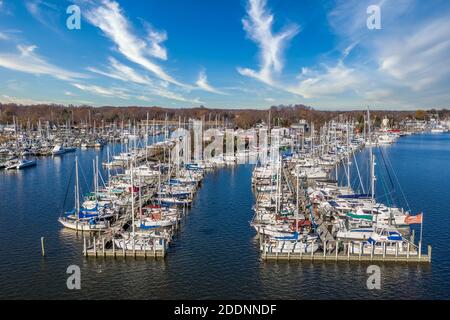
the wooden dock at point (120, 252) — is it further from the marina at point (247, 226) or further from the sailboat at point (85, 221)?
the sailboat at point (85, 221)

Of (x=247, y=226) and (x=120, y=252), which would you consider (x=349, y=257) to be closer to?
(x=247, y=226)

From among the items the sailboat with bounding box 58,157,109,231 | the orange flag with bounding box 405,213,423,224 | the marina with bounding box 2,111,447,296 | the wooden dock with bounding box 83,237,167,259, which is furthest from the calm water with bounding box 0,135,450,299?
the orange flag with bounding box 405,213,423,224

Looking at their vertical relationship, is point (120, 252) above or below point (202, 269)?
above

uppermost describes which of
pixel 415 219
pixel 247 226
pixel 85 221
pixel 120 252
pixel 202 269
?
pixel 415 219

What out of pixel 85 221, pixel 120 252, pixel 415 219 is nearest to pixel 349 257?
pixel 415 219

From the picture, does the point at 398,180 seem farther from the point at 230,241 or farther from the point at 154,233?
the point at 154,233

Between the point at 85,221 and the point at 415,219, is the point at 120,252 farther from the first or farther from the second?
the point at 415,219

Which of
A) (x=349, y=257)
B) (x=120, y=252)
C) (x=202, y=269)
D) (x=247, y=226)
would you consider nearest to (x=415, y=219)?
(x=349, y=257)

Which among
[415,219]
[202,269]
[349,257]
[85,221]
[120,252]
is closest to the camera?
[202,269]

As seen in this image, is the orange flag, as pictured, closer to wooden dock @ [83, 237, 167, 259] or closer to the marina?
the marina

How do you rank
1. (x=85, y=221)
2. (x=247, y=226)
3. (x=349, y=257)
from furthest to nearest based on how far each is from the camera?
1. (x=247, y=226)
2. (x=85, y=221)
3. (x=349, y=257)

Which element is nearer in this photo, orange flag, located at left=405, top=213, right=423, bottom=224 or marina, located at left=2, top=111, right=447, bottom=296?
marina, located at left=2, top=111, right=447, bottom=296

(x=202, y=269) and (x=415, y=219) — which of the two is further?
(x=415, y=219)
